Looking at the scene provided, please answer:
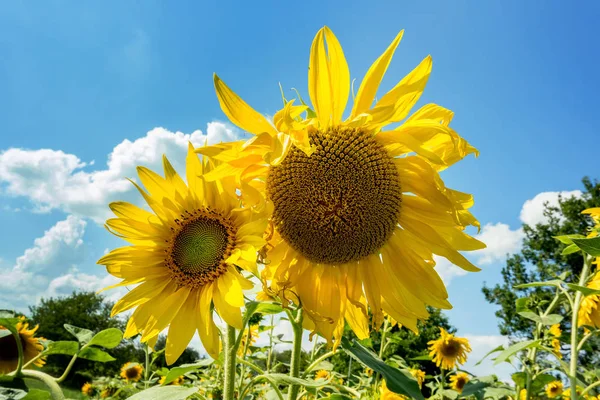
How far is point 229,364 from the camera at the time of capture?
1.68 m

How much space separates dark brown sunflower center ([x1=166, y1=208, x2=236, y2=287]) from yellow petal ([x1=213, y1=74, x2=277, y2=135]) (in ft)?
1.21

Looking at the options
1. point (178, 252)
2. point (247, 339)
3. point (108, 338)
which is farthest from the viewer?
point (247, 339)

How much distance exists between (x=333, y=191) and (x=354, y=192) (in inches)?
3.1

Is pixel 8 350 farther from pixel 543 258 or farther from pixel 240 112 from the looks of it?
pixel 543 258

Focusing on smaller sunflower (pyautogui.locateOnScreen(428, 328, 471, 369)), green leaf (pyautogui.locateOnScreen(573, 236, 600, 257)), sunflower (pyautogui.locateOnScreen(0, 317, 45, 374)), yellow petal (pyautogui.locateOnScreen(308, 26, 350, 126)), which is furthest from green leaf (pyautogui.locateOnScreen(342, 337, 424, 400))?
smaller sunflower (pyautogui.locateOnScreen(428, 328, 471, 369))

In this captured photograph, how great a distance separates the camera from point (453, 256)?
192 cm

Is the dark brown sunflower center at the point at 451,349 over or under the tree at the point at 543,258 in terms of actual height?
under

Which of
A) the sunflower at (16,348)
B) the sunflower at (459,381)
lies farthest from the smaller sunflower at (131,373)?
the sunflower at (459,381)

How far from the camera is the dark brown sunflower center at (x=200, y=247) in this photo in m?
1.79

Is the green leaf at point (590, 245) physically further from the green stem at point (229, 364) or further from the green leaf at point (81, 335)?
the green leaf at point (81, 335)

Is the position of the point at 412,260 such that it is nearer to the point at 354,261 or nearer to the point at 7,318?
the point at 354,261

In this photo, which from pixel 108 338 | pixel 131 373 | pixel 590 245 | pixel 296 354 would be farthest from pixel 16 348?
pixel 131 373

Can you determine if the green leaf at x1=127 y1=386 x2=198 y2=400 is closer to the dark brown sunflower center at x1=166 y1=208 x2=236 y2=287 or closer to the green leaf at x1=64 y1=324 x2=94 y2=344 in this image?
the dark brown sunflower center at x1=166 y1=208 x2=236 y2=287

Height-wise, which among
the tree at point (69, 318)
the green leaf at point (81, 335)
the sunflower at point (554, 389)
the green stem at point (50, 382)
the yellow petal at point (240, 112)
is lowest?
the green stem at point (50, 382)
